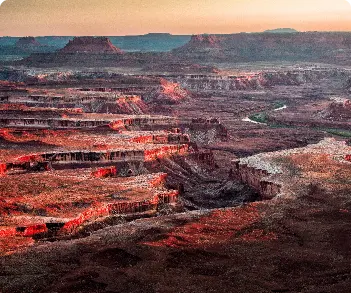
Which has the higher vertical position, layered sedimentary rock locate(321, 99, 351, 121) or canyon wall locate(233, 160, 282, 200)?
canyon wall locate(233, 160, 282, 200)

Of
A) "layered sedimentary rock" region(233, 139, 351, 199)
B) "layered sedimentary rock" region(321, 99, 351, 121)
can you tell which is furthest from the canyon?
"layered sedimentary rock" region(321, 99, 351, 121)

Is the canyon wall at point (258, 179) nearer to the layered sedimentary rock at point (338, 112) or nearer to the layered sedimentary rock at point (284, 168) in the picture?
the layered sedimentary rock at point (284, 168)

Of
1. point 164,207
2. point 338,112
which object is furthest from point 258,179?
point 338,112

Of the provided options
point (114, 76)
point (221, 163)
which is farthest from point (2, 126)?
point (114, 76)

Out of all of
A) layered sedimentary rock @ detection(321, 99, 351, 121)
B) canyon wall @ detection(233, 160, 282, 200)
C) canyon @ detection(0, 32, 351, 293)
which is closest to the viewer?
canyon @ detection(0, 32, 351, 293)

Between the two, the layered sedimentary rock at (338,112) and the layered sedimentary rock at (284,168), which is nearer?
the layered sedimentary rock at (284,168)

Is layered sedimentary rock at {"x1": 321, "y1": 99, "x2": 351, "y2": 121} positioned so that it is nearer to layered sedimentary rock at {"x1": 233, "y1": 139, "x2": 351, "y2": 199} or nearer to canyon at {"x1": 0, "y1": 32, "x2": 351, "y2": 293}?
canyon at {"x1": 0, "y1": 32, "x2": 351, "y2": 293}

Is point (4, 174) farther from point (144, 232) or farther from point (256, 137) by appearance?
point (256, 137)

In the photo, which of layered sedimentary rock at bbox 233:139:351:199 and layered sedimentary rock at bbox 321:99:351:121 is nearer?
layered sedimentary rock at bbox 233:139:351:199

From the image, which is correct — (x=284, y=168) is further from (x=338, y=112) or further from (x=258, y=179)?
(x=338, y=112)

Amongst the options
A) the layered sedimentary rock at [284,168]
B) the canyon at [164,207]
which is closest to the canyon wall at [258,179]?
the layered sedimentary rock at [284,168]

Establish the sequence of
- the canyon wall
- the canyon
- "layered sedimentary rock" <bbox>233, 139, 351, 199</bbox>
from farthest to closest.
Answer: "layered sedimentary rock" <bbox>233, 139, 351, 199</bbox>, the canyon wall, the canyon
